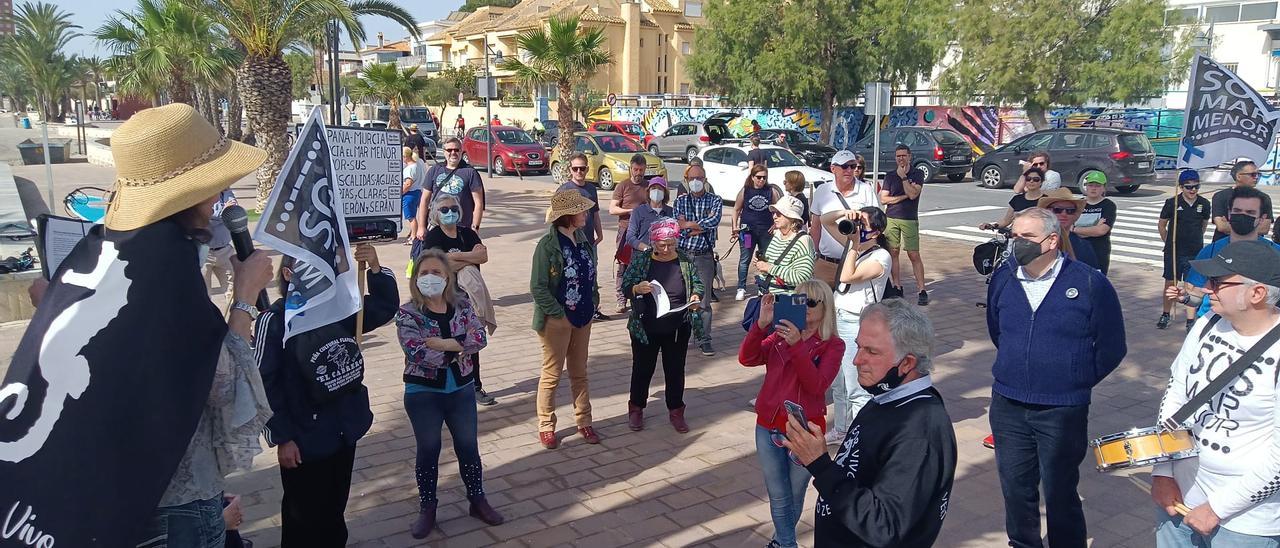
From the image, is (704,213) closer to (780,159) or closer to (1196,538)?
(1196,538)

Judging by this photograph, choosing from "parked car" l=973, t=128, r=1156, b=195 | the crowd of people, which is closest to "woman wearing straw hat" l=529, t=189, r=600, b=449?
the crowd of people

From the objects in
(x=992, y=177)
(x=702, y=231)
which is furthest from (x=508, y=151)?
(x=702, y=231)

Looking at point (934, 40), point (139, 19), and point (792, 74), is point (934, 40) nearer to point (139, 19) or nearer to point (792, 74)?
point (792, 74)

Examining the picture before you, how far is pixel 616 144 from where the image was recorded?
83.8 ft

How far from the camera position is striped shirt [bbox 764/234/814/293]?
6.16 metres

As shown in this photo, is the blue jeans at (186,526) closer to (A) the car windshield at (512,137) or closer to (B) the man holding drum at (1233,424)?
(B) the man holding drum at (1233,424)

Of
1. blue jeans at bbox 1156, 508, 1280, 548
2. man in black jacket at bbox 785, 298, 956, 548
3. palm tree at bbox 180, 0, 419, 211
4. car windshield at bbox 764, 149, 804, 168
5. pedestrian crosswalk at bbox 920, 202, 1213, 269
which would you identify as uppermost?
palm tree at bbox 180, 0, 419, 211

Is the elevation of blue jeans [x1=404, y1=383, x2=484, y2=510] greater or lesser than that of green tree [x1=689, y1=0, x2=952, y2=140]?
lesser

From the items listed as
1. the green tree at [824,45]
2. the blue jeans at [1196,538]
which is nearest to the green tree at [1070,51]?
the green tree at [824,45]

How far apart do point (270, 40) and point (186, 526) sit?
15.2 meters

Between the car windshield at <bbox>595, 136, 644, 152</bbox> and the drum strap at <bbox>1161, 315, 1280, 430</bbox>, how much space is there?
2225cm

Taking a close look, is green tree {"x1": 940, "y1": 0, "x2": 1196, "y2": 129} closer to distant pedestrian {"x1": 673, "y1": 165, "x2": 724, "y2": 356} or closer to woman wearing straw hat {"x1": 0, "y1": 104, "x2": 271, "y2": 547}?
distant pedestrian {"x1": 673, "y1": 165, "x2": 724, "y2": 356}

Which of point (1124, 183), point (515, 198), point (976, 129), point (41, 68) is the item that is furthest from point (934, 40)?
point (41, 68)

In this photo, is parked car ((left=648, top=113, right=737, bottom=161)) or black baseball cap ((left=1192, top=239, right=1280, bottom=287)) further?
parked car ((left=648, top=113, right=737, bottom=161))
